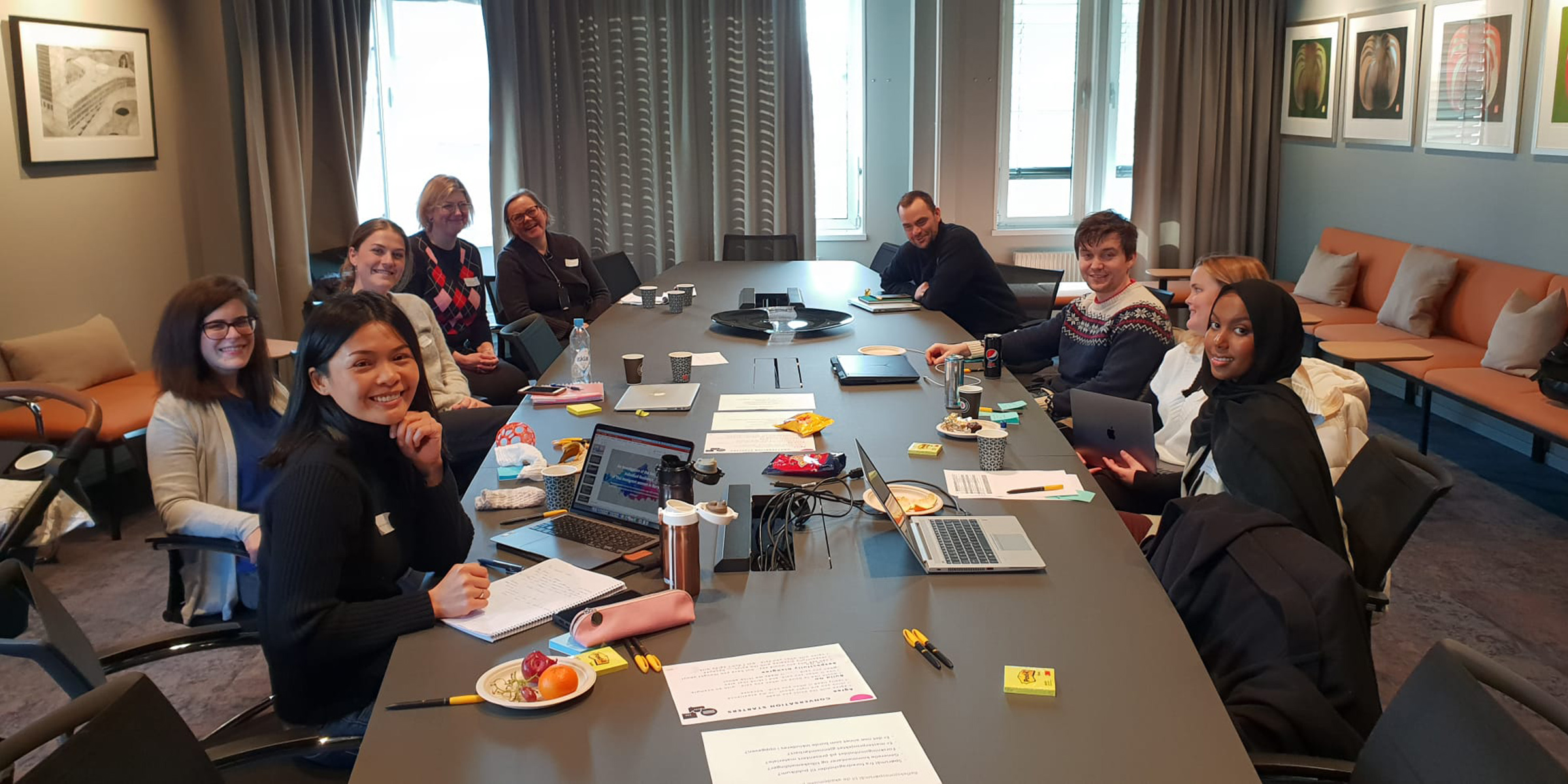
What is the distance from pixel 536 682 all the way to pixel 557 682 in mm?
44

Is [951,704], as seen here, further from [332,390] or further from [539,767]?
[332,390]

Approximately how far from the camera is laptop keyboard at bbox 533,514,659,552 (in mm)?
2127

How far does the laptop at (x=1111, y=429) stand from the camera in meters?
2.96

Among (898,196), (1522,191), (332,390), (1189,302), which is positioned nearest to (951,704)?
(332,390)

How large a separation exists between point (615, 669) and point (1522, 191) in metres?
5.28

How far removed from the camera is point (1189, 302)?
128 inches

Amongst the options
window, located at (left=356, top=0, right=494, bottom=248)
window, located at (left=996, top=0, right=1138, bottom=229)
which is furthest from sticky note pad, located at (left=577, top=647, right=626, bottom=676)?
window, located at (left=996, top=0, right=1138, bottom=229)

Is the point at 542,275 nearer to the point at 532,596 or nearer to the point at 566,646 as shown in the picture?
the point at 532,596

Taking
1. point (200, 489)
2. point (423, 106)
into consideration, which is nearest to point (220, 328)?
point (200, 489)

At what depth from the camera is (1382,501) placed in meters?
2.29

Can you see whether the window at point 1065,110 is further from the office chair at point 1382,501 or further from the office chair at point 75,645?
the office chair at point 75,645

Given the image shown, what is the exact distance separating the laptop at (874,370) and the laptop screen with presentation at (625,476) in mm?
1252

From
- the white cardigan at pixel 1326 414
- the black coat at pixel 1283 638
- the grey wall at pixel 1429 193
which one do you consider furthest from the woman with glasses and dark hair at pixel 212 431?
the grey wall at pixel 1429 193

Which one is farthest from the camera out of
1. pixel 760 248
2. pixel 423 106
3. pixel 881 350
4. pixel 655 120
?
pixel 423 106
